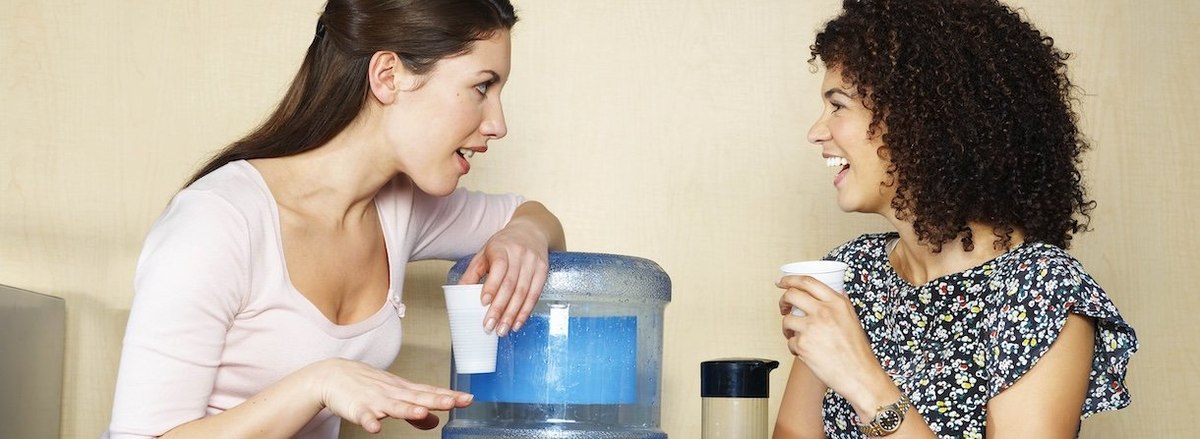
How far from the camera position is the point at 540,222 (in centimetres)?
158

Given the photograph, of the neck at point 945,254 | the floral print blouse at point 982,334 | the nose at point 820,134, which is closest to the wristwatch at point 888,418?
the floral print blouse at point 982,334

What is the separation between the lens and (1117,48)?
215 cm

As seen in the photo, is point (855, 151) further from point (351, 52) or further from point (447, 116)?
point (351, 52)

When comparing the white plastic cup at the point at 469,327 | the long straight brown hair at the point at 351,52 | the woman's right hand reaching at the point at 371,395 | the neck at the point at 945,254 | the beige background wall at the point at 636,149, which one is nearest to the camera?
the woman's right hand reaching at the point at 371,395

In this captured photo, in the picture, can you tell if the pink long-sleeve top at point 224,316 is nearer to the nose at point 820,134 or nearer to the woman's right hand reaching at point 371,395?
the woman's right hand reaching at point 371,395

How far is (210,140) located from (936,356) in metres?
1.29

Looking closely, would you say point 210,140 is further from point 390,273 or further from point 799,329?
point 799,329

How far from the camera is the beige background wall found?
199 centimetres

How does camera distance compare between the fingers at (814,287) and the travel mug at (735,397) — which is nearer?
the fingers at (814,287)

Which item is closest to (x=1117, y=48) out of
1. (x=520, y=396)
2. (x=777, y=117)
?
(x=777, y=117)

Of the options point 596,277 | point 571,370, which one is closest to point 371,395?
point 571,370

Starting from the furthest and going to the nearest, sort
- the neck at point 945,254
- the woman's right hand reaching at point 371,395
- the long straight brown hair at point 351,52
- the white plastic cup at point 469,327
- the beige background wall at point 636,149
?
the beige background wall at point 636,149
the neck at point 945,254
the long straight brown hair at point 351,52
the white plastic cup at point 469,327
the woman's right hand reaching at point 371,395

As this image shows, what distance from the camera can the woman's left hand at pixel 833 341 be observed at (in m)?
1.31

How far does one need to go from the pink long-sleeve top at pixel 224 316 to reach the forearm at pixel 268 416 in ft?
0.10
